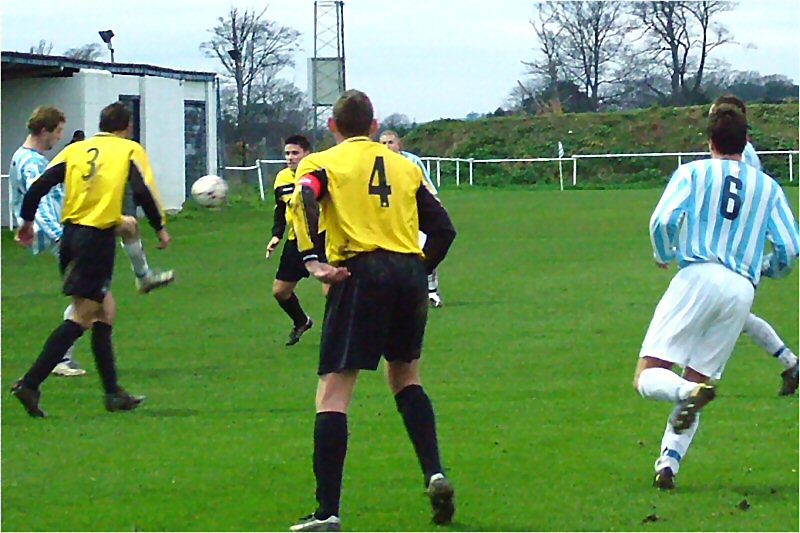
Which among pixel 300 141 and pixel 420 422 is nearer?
pixel 420 422

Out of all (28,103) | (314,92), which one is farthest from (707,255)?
(314,92)

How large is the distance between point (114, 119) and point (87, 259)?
3.22 ft

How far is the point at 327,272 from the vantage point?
6488 millimetres

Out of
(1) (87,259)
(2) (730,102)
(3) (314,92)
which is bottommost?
(1) (87,259)

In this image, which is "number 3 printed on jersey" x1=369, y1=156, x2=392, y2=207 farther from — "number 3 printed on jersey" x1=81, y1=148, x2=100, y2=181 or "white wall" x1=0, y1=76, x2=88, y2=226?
"white wall" x1=0, y1=76, x2=88, y2=226

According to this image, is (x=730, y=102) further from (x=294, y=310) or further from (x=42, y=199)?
(x=294, y=310)

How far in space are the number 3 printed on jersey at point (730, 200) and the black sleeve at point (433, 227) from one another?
1378 millimetres

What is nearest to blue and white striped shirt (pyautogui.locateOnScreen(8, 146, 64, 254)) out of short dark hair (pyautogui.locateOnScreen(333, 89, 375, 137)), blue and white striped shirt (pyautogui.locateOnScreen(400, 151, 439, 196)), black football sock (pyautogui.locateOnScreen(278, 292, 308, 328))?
black football sock (pyautogui.locateOnScreen(278, 292, 308, 328))

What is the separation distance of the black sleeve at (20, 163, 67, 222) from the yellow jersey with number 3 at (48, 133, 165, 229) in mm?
41

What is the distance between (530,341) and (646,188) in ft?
126

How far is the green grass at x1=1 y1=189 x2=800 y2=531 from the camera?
22.9 feet

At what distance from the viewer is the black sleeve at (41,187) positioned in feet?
32.0

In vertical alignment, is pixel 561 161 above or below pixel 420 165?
above

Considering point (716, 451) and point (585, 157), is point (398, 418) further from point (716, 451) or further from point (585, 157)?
point (585, 157)
